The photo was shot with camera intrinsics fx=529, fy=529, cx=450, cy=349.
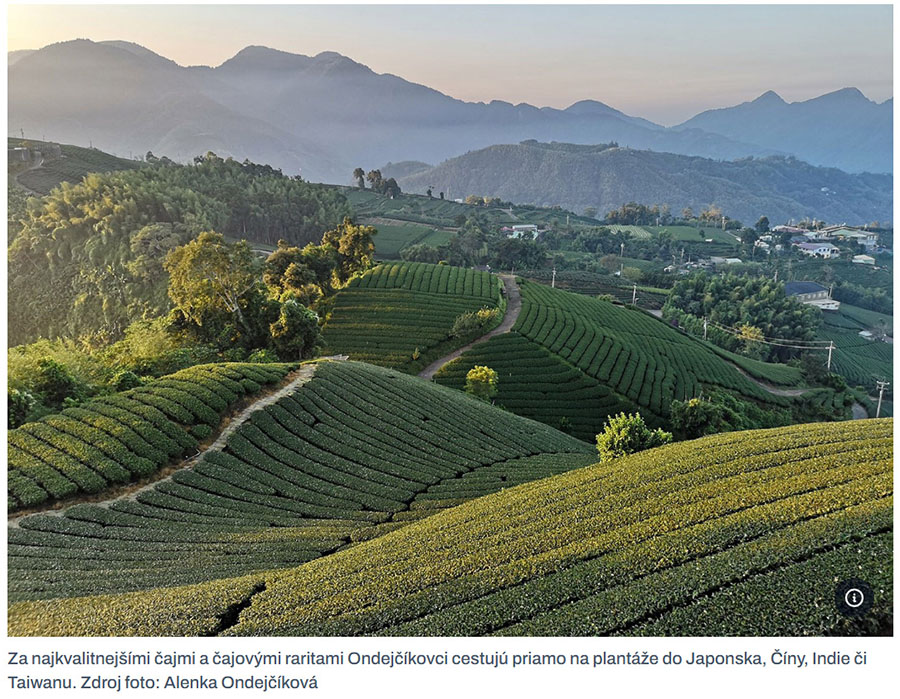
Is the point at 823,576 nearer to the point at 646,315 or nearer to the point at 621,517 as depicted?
the point at 621,517

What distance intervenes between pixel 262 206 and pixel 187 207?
1630 cm

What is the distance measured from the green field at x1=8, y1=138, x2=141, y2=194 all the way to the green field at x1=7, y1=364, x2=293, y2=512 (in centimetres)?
10688

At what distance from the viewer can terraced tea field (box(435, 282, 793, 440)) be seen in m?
41.8

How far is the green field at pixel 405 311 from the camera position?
1868 inches

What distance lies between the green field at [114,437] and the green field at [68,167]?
10688cm

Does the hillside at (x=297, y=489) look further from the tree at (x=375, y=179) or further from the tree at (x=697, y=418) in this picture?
the tree at (x=375, y=179)

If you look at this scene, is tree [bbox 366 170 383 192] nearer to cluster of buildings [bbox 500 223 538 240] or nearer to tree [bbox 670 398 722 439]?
cluster of buildings [bbox 500 223 538 240]

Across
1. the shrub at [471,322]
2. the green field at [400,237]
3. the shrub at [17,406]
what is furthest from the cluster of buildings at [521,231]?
the shrub at [17,406]

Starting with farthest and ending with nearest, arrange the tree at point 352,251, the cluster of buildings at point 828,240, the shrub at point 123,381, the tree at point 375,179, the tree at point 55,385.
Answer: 1. the tree at point 375,179
2. the cluster of buildings at point 828,240
3. the tree at point 352,251
4. the shrub at point 123,381
5. the tree at point 55,385

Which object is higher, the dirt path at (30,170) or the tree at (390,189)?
the tree at (390,189)

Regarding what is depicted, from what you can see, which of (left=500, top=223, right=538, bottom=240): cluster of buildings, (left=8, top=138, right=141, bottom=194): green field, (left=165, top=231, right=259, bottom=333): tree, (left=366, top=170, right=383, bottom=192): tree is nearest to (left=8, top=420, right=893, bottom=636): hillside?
(left=165, top=231, right=259, bottom=333): tree

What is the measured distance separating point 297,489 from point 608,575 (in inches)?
472

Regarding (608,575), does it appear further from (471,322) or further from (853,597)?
(471,322)

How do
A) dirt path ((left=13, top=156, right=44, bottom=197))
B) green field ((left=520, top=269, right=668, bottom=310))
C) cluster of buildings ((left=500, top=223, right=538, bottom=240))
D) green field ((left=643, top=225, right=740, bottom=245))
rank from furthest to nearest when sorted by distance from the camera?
1. green field ((left=643, top=225, right=740, bottom=245))
2. cluster of buildings ((left=500, top=223, right=538, bottom=240))
3. dirt path ((left=13, top=156, right=44, bottom=197))
4. green field ((left=520, top=269, right=668, bottom=310))
